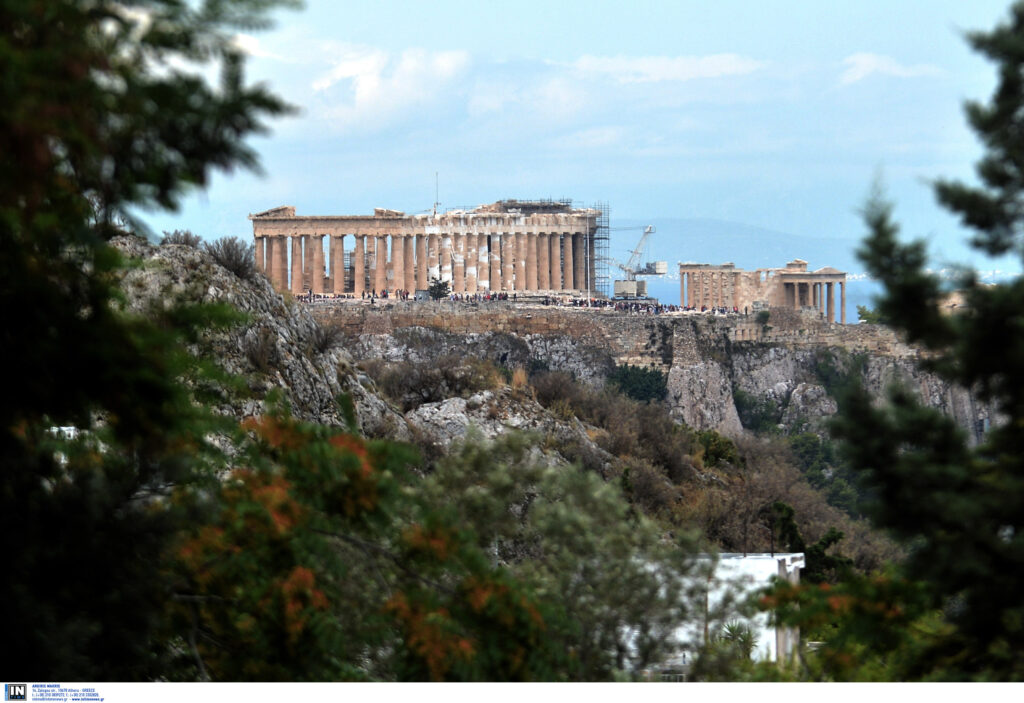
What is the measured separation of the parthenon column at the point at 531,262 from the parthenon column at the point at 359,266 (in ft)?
32.5

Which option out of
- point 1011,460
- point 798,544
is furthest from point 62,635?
point 798,544

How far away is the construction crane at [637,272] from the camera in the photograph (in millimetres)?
102625

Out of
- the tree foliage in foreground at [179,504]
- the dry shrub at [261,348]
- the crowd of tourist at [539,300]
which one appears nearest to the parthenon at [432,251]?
the crowd of tourist at [539,300]

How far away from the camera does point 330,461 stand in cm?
1077

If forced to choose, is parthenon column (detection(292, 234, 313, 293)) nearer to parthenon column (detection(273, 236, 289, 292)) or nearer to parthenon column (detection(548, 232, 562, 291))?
parthenon column (detection(273, 236, 289, 292))

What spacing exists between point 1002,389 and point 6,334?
713 cm

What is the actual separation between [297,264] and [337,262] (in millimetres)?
2359

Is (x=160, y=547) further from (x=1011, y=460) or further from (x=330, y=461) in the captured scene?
(x=1011, y=460)

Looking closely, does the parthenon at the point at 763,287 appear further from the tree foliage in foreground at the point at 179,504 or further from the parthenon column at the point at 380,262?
the tree foliage in foreground at the point at 179,504

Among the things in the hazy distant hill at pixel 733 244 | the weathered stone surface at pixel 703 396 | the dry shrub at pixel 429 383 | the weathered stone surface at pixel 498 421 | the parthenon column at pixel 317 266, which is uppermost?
the hazy distant hill at pixel 733 244

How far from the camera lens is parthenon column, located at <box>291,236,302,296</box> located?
88125 millimetres

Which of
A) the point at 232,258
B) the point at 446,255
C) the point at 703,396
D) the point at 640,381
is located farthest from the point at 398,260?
the point at 232,258

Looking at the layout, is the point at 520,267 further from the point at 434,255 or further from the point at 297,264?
the point at 297,264

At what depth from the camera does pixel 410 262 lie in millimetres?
91750
